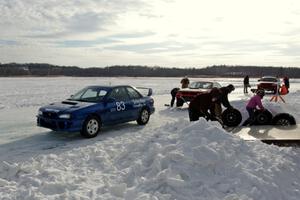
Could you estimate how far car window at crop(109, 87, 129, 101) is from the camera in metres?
11.8

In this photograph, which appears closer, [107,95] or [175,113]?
[107,95]

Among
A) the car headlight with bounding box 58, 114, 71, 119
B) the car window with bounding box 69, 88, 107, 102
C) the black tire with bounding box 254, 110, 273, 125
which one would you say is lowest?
the black tire with bounding box 254, 110, 273, 125

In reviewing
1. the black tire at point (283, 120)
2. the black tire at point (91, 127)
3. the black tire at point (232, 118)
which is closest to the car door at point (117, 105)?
the black tire at point (91, 127)

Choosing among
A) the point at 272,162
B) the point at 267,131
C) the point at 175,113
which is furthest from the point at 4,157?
the point at 175,113

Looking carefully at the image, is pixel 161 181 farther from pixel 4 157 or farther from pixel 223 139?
pixel 4 157

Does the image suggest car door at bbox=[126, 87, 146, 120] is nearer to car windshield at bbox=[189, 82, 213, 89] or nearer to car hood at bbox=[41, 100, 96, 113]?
car hood at bbox=[41, 100, 96, 113]

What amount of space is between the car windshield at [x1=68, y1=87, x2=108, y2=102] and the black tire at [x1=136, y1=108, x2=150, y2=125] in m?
1.74

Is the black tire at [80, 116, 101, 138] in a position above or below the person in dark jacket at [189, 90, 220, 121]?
below

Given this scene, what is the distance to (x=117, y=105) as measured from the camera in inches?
460

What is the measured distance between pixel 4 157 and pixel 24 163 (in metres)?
1.12

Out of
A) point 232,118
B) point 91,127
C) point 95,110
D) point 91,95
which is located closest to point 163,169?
point 91,127

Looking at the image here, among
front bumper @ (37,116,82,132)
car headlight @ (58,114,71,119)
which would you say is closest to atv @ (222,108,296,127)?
front bumper @ (37,116,82,132)

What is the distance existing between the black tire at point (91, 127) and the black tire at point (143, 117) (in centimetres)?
222

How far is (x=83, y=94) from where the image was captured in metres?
11.8
